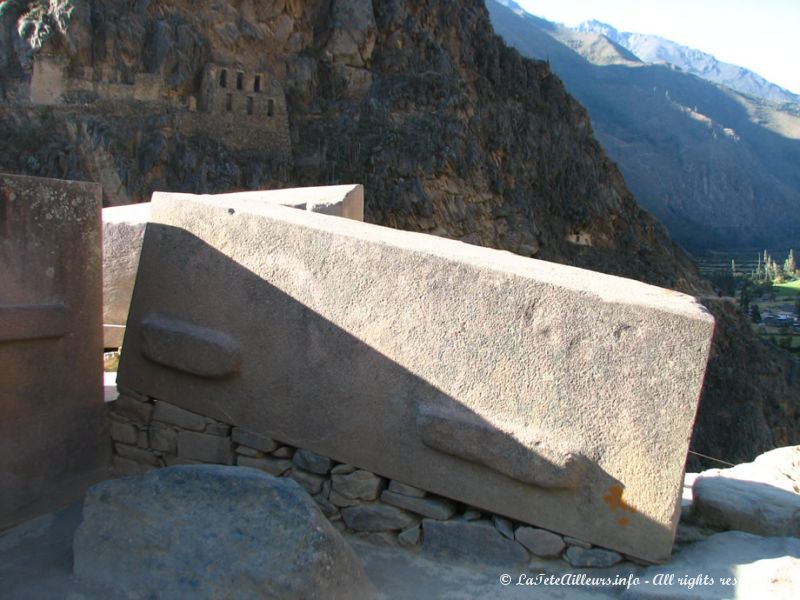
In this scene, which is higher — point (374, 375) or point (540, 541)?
point (374, 375)

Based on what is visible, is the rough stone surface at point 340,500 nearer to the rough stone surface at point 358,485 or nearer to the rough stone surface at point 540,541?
the rough stone surface at point 358,485

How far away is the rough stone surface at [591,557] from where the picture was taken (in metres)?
2.68

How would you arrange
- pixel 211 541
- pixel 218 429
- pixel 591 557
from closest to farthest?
pixel 211 541, pixel 591 557, pixel 218 429

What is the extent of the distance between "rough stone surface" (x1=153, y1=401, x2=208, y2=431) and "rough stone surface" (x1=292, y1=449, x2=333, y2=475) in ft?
1.45

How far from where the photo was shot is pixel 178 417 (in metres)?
3.26

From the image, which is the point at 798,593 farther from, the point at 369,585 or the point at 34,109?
the point at 34,109

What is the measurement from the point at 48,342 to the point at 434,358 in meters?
1.46

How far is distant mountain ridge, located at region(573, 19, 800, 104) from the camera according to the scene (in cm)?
17488

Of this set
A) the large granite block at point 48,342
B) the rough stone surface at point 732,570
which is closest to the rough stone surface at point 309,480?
the large granite block at point 48,342

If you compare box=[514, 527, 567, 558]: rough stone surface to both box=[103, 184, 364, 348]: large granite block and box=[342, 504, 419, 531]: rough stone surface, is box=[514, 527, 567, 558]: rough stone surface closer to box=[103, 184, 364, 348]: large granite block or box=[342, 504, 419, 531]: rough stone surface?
box=[342, 504, 419, 531]: rough stone surface

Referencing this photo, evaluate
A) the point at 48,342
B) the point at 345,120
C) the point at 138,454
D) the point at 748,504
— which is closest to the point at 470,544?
the point at 748,504

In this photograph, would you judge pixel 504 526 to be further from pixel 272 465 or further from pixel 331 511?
pixel 272 465

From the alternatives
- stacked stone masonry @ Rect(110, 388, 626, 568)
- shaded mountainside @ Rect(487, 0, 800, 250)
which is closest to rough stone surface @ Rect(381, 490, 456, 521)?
stacked stone masonry @ Rect(110, 388, 626, 568)

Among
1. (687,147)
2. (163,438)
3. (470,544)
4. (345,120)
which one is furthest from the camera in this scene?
(687,147)
